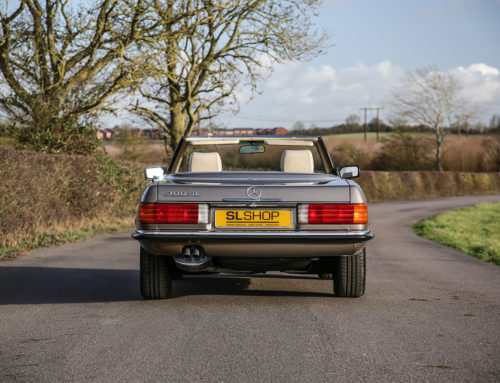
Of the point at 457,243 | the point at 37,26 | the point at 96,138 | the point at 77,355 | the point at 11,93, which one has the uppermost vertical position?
the point at 37,26

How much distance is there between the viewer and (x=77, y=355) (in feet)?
13.8

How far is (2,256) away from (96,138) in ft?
24.4

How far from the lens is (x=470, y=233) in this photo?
18188mm

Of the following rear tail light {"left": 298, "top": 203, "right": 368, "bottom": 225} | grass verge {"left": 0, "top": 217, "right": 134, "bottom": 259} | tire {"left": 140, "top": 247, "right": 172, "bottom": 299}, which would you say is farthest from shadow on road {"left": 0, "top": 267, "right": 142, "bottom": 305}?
rear tail light {"left": 298, "top": 203, "right": 368, "bottom": 225}

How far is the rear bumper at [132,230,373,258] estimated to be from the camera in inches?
215

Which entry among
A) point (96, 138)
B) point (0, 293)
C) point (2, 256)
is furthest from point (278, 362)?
point (96, 138)

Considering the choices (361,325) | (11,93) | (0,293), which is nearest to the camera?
(361,325)

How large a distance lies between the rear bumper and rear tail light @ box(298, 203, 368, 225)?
0.32ft

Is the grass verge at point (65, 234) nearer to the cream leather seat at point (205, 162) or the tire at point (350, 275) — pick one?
the cream leather seat at point (205, 162)

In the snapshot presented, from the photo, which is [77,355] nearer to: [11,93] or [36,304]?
[36,304]

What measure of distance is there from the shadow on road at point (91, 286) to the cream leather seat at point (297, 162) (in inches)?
51.3

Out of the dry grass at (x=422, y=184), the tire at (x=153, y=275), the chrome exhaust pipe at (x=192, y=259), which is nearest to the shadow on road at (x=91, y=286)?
the tire at (x=153, y=275)

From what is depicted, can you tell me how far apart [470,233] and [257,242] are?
14214 millimetres

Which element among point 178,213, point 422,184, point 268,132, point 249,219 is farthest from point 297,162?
point 422,184
